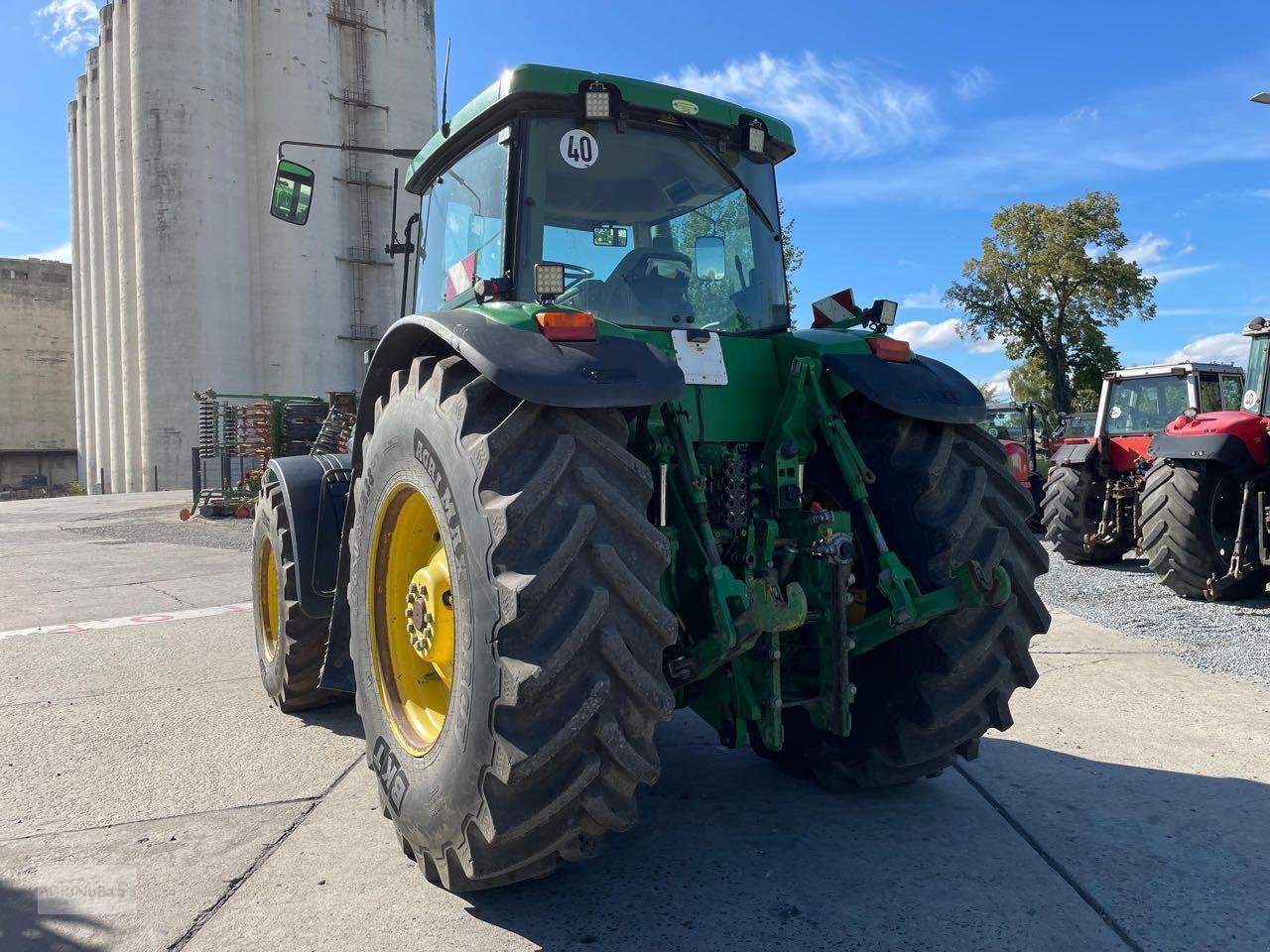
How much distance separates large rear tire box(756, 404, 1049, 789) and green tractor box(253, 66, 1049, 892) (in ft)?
0.03

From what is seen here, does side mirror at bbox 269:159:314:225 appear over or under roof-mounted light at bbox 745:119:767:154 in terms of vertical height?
under

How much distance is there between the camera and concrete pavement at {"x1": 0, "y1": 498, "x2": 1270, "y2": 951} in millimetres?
2574

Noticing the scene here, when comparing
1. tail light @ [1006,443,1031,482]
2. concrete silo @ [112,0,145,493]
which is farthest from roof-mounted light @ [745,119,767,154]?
concrete silo @ [112,0,145,493]

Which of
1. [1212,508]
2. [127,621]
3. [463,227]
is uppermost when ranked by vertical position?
[463,227]

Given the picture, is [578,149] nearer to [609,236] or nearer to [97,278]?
[609,236]

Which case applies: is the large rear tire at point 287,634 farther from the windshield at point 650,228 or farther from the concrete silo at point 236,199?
the concrete silo at point 236,199

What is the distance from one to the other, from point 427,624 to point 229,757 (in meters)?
1.86

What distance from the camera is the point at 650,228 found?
3.56 m

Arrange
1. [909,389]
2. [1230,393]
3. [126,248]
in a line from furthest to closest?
[126,248] < [1230,393] < [909,389]

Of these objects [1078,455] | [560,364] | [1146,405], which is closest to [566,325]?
[560,364]

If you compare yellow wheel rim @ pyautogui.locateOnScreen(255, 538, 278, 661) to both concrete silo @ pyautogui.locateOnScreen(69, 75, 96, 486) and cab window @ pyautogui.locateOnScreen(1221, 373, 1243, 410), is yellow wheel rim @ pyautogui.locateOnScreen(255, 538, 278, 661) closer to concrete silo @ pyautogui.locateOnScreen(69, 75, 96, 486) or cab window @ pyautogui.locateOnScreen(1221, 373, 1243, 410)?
cab window @ pyautogui.locateOnScreen(1221, 373, 1243, 410)

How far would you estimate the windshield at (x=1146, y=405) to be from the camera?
11.4 m

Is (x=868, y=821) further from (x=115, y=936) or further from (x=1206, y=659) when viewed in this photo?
(x=1206, y=659)

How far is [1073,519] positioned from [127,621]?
9.51 m
